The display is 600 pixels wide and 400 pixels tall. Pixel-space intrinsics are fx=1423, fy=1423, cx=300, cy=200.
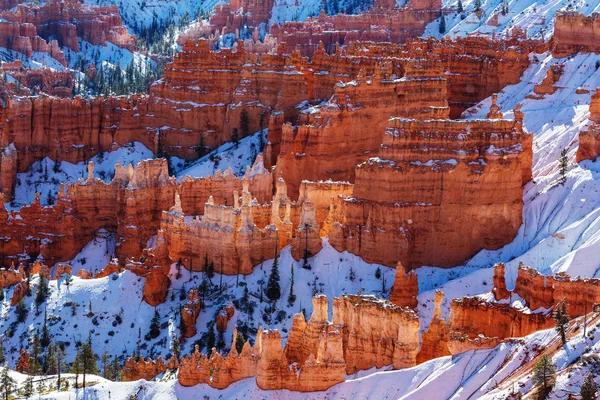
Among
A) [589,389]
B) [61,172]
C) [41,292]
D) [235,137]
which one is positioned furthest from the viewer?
[61,172]

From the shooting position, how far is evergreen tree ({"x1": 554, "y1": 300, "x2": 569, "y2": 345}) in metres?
54.8

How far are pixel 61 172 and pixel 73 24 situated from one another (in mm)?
69304

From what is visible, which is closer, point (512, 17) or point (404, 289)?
point (404, 289)

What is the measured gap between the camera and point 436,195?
80625mm

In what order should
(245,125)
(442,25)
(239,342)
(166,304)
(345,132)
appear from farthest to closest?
(442,25) → (245,125) → (345,132) → (166,304) → (239,342)

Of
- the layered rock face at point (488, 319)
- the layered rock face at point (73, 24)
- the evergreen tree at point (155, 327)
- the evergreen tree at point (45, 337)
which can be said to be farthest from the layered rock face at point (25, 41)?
the layered rock face at point (488, 319)

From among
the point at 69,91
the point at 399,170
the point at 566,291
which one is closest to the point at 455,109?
the point at 399,170

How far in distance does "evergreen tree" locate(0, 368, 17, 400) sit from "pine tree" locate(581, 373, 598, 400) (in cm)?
2734

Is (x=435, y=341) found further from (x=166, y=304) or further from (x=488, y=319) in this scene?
(x=166, y=304)

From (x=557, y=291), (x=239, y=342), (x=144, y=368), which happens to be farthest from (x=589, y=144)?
(x=144, y=368)

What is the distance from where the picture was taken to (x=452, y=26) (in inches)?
5630

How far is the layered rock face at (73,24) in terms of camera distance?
7165 inches

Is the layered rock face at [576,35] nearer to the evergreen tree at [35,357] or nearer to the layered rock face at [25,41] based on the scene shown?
the evergreen tree at [35,357]

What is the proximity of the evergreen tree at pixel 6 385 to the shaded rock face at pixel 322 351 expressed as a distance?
7757 millimetres
